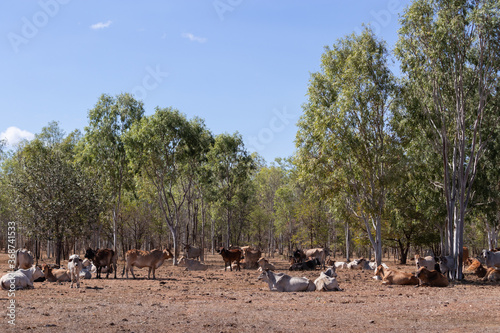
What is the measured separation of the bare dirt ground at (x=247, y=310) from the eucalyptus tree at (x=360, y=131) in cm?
1039

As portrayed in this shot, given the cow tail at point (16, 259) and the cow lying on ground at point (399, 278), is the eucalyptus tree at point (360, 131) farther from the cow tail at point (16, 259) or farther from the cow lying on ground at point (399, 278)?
the cow tail at point (16, 259)

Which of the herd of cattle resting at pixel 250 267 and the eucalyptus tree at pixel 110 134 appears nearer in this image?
the herd of cattle resting at pixel 250 267

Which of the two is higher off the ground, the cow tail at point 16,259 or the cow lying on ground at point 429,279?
the cow tail at point 16,259

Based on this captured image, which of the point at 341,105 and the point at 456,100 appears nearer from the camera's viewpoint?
the point at 456,100

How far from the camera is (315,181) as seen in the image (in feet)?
104

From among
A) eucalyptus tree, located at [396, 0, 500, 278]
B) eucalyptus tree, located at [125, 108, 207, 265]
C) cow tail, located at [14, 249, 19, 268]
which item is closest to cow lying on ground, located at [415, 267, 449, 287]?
eucalyptus tree, located at [396, 0, 500, 278]

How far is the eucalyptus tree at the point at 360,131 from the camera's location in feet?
93.2

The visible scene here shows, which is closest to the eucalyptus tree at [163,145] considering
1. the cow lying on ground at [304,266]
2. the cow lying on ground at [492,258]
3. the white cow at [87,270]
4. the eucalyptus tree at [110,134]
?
the eucalyptus tree at [110,134]

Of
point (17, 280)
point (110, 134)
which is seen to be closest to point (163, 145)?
point (110, 134)

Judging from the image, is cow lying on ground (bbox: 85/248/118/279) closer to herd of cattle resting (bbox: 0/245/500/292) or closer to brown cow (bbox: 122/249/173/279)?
herd of cattle resting (bbox: 0/245/500/292)

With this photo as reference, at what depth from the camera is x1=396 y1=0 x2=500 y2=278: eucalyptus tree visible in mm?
24016

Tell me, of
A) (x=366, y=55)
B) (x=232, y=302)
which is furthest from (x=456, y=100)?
(x=232, y=302)

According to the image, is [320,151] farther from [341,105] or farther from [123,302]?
[123,302]

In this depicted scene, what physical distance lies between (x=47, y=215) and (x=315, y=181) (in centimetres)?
1938
